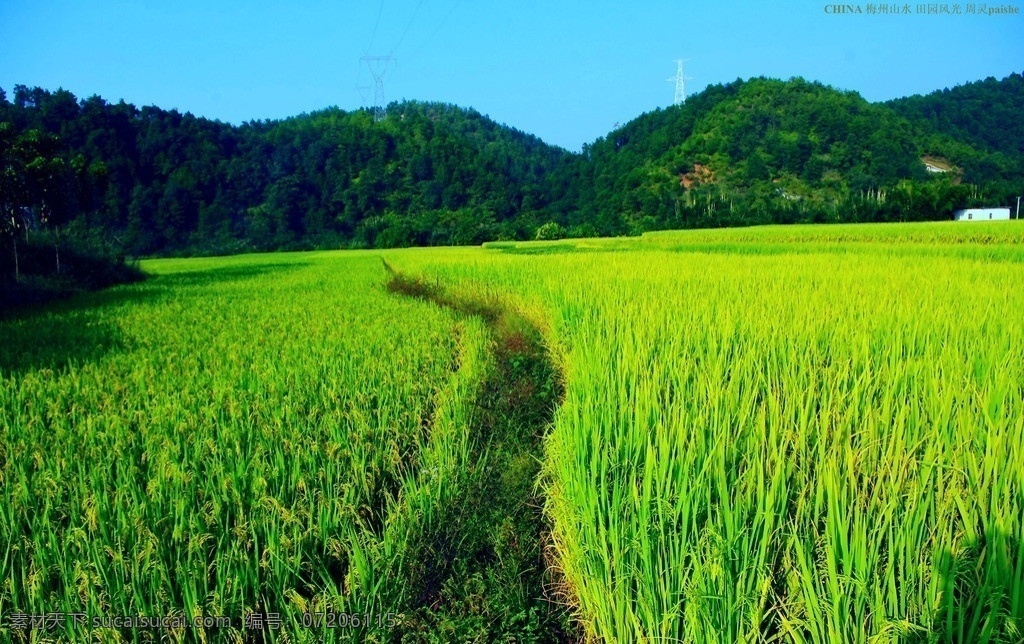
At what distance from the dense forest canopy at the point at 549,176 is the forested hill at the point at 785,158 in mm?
172

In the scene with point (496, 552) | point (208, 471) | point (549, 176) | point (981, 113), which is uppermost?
point (981, 113)

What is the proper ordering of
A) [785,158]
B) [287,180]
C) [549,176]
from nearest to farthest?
1. [785,158]
2. [287,180]
3. [549,176]

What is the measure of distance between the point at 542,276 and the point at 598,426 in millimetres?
6363

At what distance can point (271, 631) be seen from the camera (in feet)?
5.08

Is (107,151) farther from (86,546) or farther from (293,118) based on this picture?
(86,546)

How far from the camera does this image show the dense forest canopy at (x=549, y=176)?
45781 mm

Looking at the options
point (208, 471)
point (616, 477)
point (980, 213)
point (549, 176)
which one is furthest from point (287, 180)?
point (616, 477)

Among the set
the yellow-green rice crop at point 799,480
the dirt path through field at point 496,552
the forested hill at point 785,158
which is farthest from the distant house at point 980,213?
the dirt path through field at point 496,552

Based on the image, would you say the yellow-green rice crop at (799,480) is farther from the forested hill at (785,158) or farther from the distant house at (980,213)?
the forested hill at (785,158)

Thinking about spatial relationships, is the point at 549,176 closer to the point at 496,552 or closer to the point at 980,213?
the point at 980,213

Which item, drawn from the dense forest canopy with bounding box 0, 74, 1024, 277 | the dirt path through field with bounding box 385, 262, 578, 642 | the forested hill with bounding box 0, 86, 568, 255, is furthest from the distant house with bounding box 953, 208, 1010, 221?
the dirt path through field with bounding box 385, 262, 578, 642

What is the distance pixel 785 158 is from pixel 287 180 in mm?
43847

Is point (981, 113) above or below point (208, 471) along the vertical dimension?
above

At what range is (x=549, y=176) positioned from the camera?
6831cm
